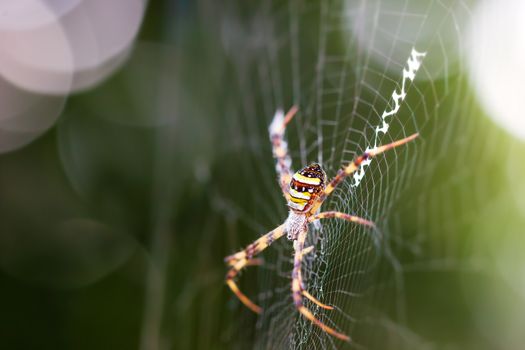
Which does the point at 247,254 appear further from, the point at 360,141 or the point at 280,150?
the point at 360,141

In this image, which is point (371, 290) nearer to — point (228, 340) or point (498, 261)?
point (228, 340)

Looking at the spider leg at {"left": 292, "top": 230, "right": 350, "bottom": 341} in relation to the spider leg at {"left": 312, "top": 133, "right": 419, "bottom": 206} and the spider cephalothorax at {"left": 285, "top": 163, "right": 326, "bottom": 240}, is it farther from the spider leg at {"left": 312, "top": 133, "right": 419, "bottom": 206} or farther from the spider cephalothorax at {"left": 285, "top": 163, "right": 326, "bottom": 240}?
the spider leg at {"left": 312, "top": 133, "right": 419, "bottom": 206}

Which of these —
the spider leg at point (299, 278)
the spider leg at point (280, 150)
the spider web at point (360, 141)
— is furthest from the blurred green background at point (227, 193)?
the spider leg at point (280, 150)

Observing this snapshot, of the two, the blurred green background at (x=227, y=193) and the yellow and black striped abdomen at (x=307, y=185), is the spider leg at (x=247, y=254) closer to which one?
the blurred green background at (x=227, y=193)

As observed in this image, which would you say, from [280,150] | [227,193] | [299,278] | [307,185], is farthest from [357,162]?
[227,193]

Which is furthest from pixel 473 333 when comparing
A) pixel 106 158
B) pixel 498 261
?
pixel 106 158
